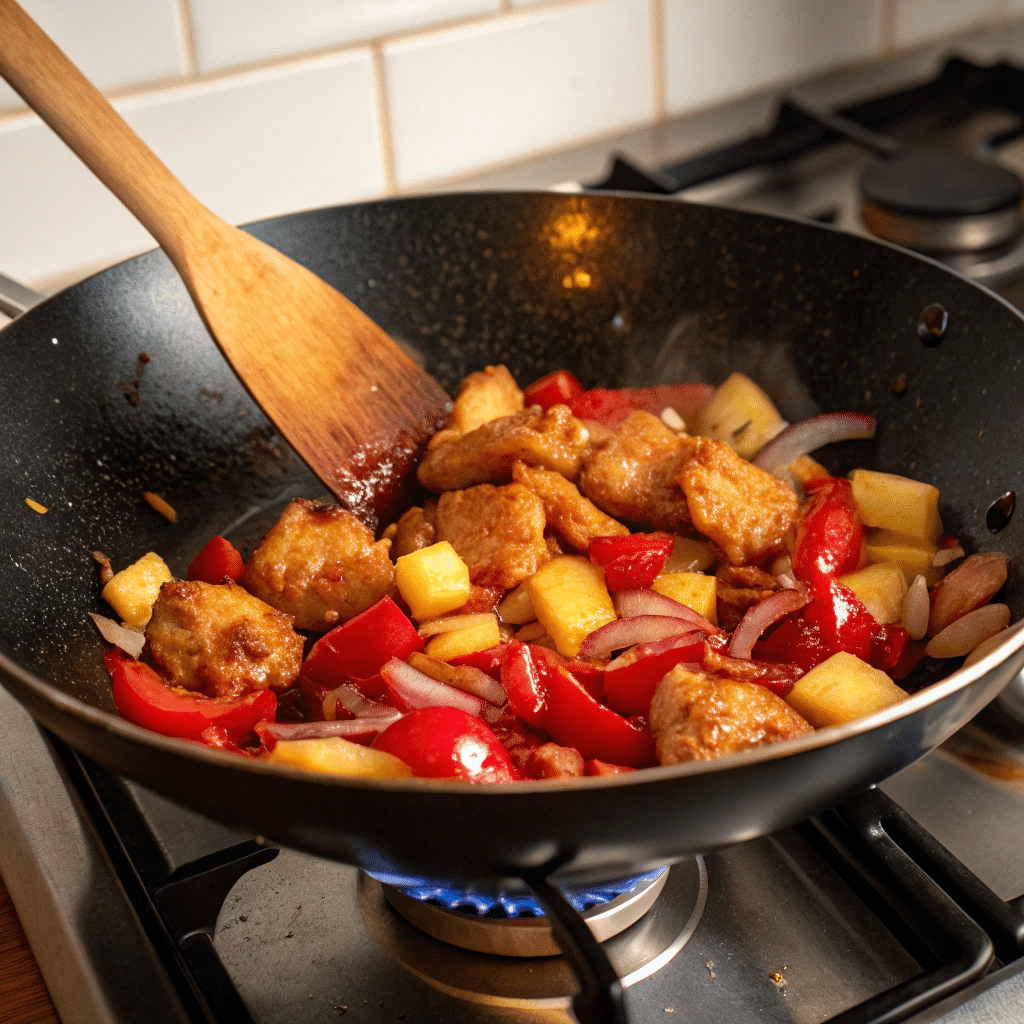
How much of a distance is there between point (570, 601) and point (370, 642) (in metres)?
0.23

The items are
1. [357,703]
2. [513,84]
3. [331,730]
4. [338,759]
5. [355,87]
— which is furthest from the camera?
[513,84]

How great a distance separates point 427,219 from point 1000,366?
79 cm

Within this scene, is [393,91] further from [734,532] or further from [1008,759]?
[1008,759]

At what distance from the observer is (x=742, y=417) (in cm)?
154

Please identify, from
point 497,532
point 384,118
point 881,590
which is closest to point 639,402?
point 497,532

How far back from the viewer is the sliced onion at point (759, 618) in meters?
1.21

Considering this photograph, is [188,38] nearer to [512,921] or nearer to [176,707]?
[176,707]

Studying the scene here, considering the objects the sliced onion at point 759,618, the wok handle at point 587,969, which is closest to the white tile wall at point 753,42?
the sliced onion at point 759,618

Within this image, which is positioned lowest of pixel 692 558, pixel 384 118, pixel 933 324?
pixel 692 558

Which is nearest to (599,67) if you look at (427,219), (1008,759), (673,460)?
(427,219)

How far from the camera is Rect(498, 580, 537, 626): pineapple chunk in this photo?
4.37ft

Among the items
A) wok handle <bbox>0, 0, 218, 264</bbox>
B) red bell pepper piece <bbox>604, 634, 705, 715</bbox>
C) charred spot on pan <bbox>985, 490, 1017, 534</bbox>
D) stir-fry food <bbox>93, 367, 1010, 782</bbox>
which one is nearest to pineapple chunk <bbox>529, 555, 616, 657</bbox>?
stir-fry food <bbox>93, 367, 1010, 782</bbox>

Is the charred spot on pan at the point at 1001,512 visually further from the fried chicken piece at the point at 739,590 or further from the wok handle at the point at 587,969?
the wok handle at the point at 587,969

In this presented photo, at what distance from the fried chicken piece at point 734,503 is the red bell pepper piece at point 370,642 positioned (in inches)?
15.3
